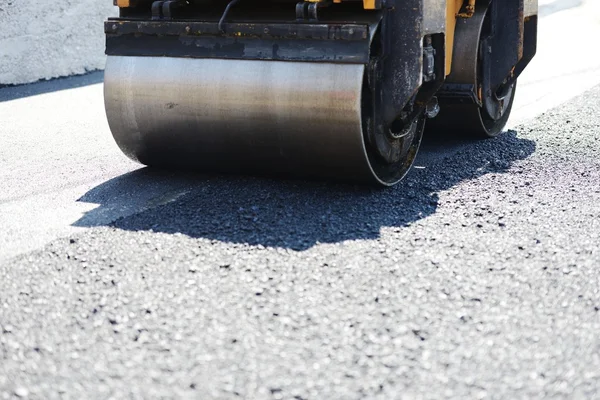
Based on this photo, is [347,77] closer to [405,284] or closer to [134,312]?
[405,284]

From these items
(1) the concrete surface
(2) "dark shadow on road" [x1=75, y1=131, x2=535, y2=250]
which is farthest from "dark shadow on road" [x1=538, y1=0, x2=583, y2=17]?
(2) "dark shadow on road" [x1=75, y1=131, x2=535, y2=250]

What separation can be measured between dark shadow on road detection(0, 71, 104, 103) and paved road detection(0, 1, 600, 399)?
3023mm

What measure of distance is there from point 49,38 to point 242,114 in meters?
5.46

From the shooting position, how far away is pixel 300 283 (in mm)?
3092

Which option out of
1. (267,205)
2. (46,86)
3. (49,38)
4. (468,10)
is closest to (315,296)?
(267,205)

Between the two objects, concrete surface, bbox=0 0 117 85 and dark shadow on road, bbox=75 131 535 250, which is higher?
concrete surface, bbox=0 0 117 85

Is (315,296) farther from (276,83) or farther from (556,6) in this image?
(556,6)

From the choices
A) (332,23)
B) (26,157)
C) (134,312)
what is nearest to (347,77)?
(332,23)

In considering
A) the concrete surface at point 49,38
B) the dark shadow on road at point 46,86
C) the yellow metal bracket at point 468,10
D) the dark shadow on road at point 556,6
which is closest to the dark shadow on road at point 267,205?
the yellow metal bracket at point 468,10

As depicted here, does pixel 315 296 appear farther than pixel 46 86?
No

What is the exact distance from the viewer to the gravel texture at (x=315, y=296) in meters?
2.42

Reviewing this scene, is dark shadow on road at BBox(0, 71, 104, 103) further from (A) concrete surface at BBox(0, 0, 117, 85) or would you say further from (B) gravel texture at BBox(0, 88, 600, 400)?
(B) gravel texture at BBox(0, 88, 600, 400)

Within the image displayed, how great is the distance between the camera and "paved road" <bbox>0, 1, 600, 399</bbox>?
243 cm

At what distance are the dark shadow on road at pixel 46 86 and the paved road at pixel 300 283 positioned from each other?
3023 millimetres
